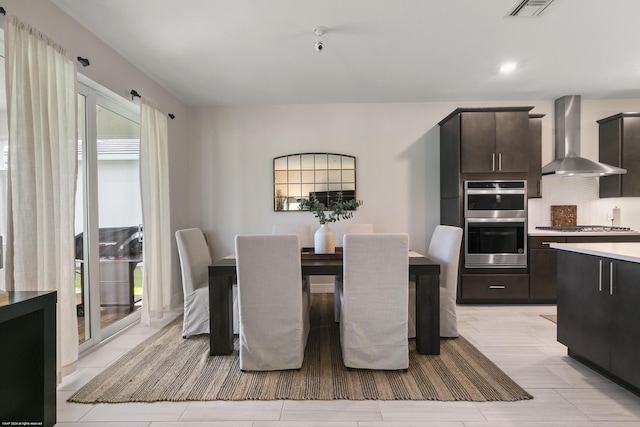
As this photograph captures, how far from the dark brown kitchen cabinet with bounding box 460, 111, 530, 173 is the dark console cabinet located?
3.95 m

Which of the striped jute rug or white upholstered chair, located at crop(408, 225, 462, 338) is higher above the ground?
white upholstered chair, located at crop(408, 225, 462, 338)

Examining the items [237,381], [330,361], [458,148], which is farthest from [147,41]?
[458,148]

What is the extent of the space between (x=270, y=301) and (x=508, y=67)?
10.5 ft

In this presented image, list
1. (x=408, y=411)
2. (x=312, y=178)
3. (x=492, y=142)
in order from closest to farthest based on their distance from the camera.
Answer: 1. (x=408, y=411)
2. (x=492, y=142)
3. (x=312, y=178)

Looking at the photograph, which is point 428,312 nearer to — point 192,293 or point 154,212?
point 192,293

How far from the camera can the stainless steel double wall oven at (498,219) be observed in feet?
12.3

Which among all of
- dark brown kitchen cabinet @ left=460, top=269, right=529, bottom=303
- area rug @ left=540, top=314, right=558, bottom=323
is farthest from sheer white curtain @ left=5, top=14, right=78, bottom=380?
area rug @ left=540, top=314, right=558, bottom=323

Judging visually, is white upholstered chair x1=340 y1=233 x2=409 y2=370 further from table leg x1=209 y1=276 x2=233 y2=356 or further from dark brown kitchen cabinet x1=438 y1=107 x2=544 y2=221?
dark brown kitchen cabinet x1=438 y1=107 x2=544 y2=221

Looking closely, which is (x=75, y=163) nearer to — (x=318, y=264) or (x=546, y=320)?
(x=318, y=264)

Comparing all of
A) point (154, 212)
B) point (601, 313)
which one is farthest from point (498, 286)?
point (154, 212)

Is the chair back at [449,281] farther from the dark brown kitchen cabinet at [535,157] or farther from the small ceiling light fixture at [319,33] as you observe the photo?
the small ceiling light fixture at [319,33]

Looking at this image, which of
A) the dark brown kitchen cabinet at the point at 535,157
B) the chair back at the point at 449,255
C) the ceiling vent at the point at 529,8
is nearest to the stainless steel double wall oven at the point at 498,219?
the dark brown kitchen cabinet at the point at 535,157

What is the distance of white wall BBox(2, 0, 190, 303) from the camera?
212 centimetres

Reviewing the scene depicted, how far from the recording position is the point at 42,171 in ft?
6.59
